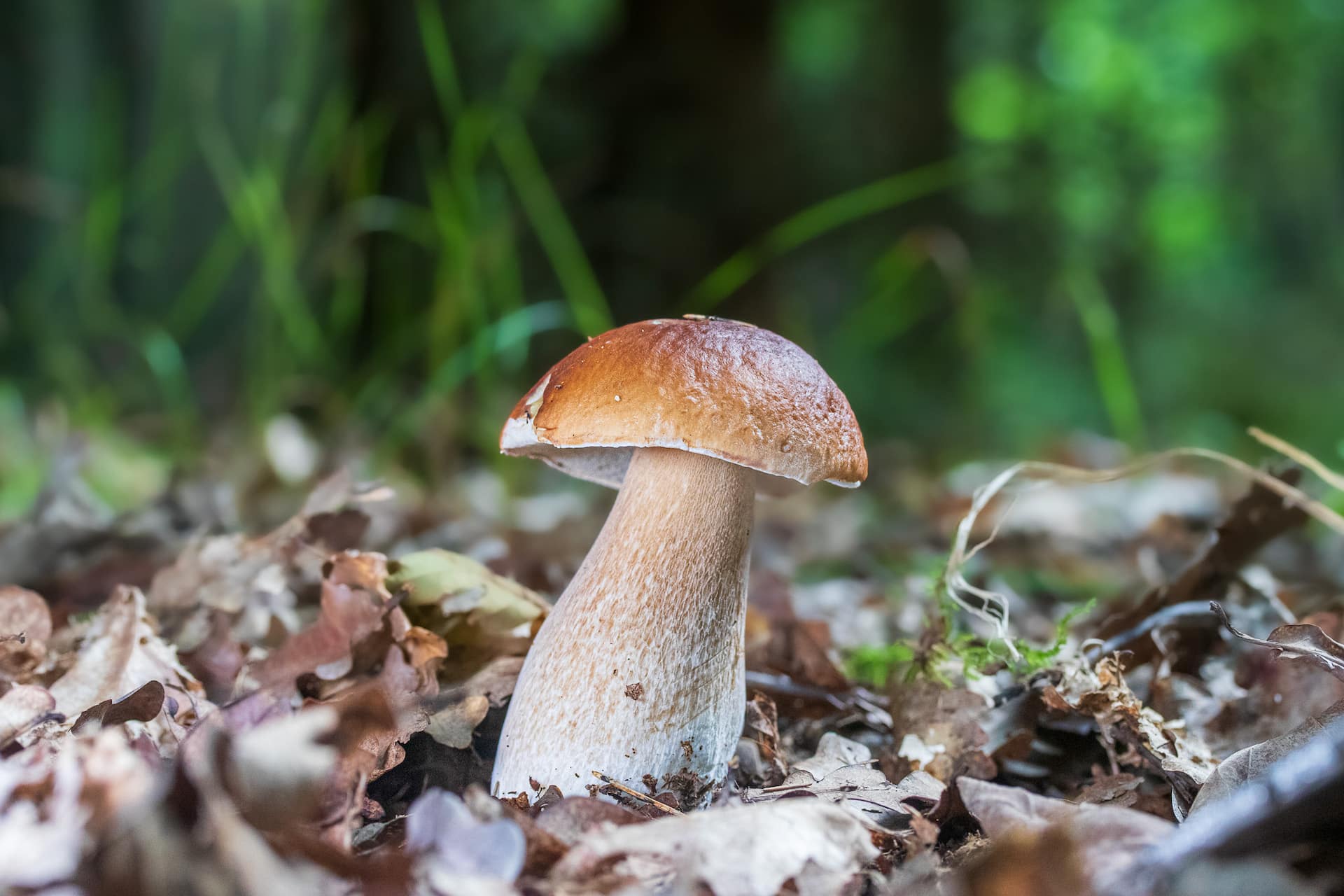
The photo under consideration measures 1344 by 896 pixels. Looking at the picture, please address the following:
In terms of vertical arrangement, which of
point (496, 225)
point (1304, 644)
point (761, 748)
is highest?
point (496, 225)

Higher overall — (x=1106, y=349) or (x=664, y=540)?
(x=1106, y=349)

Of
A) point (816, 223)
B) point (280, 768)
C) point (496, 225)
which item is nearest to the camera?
point (280, 768)

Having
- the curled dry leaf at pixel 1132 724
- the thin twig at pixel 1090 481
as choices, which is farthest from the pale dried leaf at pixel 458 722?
the curled dry leaf at pixel 1132 724

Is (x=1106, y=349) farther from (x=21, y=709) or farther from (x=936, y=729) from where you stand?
(x=21, y=709)

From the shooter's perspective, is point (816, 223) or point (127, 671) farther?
point (816, 223)

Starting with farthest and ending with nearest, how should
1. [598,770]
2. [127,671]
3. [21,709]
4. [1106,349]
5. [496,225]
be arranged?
[496,225], [1106,349], [127,671], [598,770], [21,709]

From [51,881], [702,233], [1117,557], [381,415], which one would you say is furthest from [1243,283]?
[51,881]

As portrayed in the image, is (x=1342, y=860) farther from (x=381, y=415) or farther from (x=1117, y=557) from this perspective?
(x=381, y=415)

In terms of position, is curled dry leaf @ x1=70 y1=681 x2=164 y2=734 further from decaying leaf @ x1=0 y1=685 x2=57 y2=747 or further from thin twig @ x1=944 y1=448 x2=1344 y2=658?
thin twig @ x1=944 y1=448 x2=1344 y2=658

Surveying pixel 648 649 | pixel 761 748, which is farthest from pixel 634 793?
pixel 761 748
